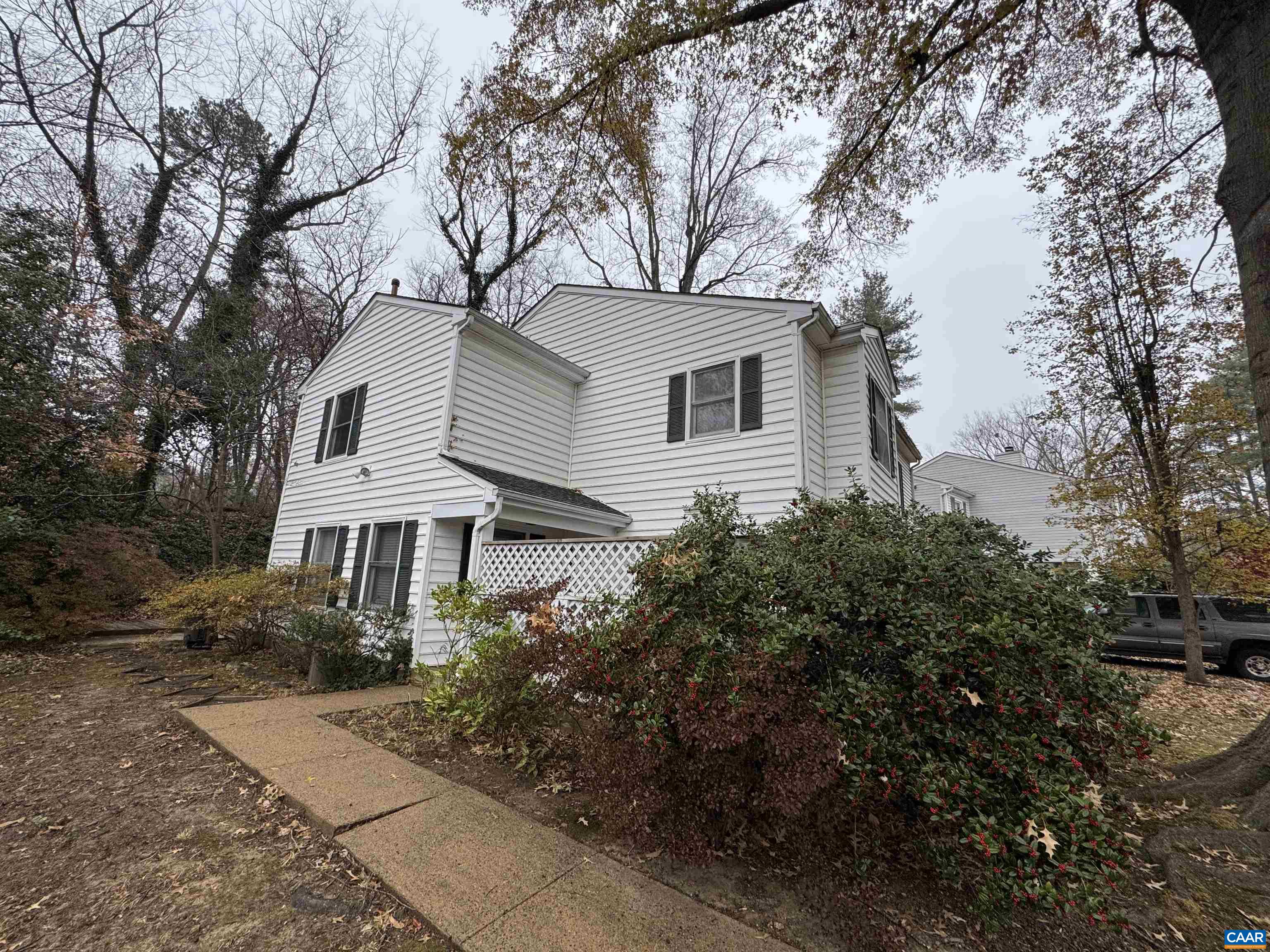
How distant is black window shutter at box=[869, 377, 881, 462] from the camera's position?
7.88 meters

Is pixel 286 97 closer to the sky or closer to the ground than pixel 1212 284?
closer to the sky

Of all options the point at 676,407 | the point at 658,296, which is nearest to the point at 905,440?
the point at 676,407

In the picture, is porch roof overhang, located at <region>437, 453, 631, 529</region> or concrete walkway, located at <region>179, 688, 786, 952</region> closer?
concrete walkway, located at <region>179, 688, 786, 952</region>

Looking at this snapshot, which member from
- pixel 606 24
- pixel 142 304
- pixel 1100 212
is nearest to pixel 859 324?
pixel 606 24

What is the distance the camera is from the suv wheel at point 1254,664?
29.7ft

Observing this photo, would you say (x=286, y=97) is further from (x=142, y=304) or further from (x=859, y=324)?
(x=859, y=324)

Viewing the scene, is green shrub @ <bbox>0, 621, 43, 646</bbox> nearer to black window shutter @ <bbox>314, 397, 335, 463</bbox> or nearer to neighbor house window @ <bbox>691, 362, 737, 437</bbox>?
black window shutter @ <bbox>314, 397, 335, 463</bbox>


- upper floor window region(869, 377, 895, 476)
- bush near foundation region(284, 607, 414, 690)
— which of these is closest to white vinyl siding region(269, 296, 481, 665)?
bush near foundation region(284, 607, 414, 690)

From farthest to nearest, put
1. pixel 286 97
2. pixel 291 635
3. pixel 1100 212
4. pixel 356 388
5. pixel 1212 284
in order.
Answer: pixel 286 97 → pixel 356 388 → pixel 1100 212 → pixel 1212 284 → pixel 291 635

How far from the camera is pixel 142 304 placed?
13.0 m

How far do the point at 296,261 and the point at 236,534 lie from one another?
9.40 m

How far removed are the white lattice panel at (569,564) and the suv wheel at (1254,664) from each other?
1227 centimetres

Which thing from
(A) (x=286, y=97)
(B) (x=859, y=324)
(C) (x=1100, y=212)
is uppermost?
(A) (x=286, y=97)

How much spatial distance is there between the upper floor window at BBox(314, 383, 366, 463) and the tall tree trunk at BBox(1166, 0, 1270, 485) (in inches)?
426
